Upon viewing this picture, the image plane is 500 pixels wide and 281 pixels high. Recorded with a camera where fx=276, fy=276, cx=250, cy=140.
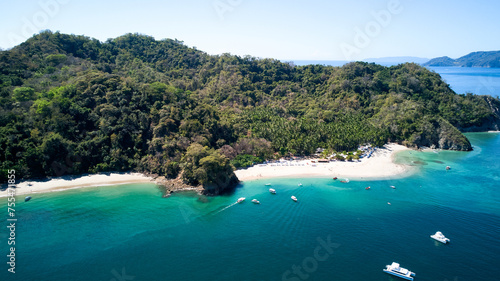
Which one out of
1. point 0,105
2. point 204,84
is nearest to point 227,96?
point 204,84

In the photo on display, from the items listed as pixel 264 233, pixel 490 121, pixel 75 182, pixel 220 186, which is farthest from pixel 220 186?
pixel 490 121

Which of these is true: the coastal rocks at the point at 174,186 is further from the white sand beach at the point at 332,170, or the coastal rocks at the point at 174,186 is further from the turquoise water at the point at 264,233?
the white sand beach at the point at 332,170

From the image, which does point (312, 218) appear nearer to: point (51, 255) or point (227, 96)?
point (51, 255)

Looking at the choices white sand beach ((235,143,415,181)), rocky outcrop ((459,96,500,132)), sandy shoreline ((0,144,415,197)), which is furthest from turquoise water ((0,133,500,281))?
rocky outcrop ((459,96,500,132))

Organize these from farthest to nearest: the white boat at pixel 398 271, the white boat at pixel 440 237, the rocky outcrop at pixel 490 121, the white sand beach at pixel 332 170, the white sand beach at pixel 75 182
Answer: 1. the rocky outcrop at pixel 490 121
2. the white sand beach at pixel 332 170
3. the white sand beach at pixel 75 182
4. the white boat at pixel 440 237
5. the white boat at pixel 398 271

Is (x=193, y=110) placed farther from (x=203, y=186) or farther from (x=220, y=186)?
(x=220, y=186)

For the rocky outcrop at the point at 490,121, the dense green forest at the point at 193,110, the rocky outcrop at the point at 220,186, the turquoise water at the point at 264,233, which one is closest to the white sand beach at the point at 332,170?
the turquoise water at the point at 264,233
